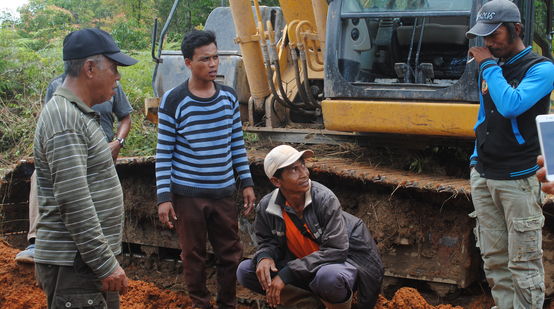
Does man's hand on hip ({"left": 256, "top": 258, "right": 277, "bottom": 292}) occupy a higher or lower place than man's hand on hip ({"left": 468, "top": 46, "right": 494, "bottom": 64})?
lower

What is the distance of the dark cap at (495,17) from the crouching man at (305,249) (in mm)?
1243

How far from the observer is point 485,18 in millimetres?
4090

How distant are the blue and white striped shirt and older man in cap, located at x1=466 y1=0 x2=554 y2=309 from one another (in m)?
1.62

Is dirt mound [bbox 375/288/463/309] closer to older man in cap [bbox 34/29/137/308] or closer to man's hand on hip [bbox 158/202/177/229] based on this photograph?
man's hand on hip [bbox 158/202/177/229]

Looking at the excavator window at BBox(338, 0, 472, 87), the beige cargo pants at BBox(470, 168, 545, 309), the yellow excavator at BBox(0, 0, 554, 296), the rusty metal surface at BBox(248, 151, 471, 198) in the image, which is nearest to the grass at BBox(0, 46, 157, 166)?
the yellow excavator at BBox(0, 0, 554, 296)

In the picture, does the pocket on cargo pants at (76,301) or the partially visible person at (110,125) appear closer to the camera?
the pocket on cargo pants at (76,301)

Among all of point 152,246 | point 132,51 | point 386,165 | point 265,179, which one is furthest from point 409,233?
point 132,51

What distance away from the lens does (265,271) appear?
14.5ft

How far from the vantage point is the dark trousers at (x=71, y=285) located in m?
3.13

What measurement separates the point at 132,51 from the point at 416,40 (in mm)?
7687

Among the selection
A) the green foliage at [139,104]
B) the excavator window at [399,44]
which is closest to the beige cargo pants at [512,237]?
the excavator window at [399,44]

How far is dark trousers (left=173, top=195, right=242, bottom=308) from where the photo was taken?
4902 millimetres

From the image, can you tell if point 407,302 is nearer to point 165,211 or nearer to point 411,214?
point 411,214

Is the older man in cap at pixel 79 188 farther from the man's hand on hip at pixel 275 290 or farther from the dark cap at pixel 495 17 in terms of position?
the dark cap at pixel 495 17
